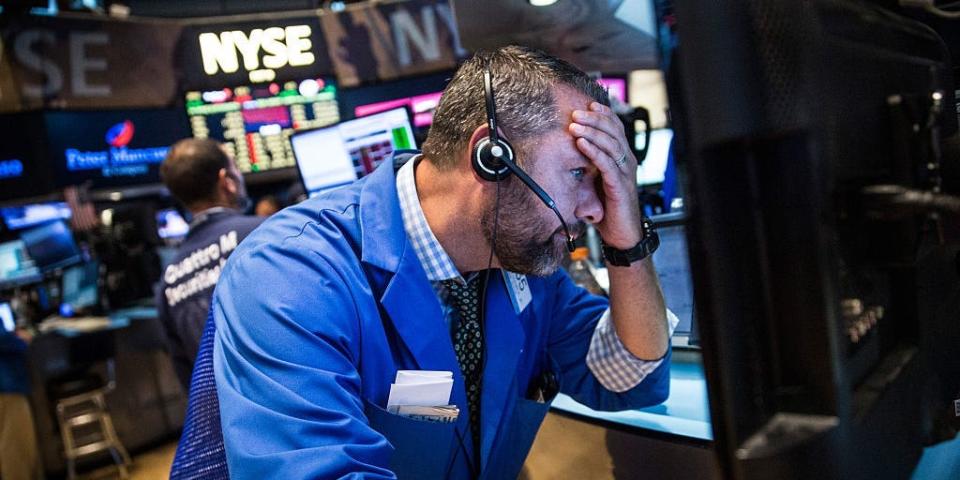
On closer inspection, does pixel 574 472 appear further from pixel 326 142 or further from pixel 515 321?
pixel 326 142

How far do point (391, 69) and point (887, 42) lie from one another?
220 inches

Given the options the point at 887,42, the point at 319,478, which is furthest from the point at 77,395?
the point at 887,42

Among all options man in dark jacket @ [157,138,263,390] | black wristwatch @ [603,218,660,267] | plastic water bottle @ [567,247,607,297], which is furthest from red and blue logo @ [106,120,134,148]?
black wristwatch @ [603,218,660,267]

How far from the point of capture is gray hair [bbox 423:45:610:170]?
1007 mm

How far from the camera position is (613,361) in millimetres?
1226

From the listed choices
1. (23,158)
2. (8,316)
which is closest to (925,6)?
(8,316)

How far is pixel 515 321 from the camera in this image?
46.6 inches

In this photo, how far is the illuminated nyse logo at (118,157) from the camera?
214 inches

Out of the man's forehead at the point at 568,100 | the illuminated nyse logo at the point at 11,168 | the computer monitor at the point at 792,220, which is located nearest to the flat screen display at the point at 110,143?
the illuminated nyse logo at the point at 11,168

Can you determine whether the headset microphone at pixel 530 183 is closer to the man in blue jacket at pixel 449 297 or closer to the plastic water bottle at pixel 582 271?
the man in blue jacket at pixel 449 297

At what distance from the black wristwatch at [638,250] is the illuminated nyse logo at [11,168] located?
18.5 ft

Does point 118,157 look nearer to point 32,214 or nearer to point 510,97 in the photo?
point 32,214

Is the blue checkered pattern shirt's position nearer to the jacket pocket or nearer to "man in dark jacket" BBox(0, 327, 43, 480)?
the jacket pocket

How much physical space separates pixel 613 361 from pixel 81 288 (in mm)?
4620
